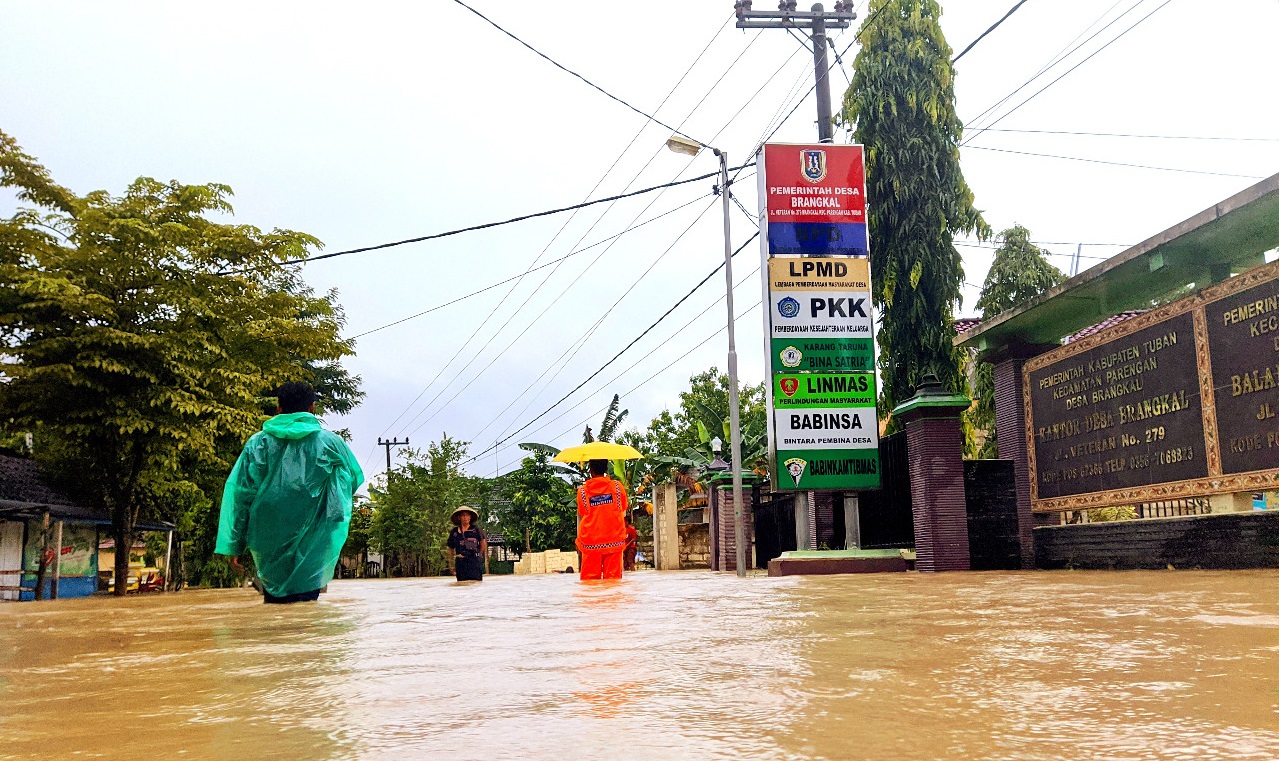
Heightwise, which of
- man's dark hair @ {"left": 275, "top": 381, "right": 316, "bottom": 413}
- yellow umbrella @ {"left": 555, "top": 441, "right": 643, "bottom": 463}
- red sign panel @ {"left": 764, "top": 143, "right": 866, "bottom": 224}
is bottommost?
man's dark hair @ {"left": 275, "top": 381, "right": 316, "bottom": 413}

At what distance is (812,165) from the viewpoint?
47.4ft

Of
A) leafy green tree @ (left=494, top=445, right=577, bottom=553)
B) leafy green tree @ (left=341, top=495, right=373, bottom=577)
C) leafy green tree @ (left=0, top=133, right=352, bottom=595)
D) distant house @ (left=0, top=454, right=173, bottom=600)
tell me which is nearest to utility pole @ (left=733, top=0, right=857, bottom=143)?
leafy green tree @ (left=0, top=133, right=352, bottom=595)

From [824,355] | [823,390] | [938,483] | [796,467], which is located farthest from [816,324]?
[938,483]

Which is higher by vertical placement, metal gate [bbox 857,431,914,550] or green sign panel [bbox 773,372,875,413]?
green sign panel [bbox 773,372,875,413]

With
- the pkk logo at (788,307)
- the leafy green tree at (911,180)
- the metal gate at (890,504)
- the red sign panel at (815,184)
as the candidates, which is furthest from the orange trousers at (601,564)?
the leafy green tree at (911,180)

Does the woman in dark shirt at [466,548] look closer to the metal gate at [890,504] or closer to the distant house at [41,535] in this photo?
the metal gate at [890,504]

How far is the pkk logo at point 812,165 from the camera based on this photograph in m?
14.4

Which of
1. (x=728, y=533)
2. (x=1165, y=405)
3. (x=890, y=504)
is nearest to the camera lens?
(x=1165, y=405)

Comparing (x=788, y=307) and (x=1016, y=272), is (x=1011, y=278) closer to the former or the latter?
(x=1016, y=272)

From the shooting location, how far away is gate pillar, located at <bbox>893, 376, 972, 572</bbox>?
1248 centimetres

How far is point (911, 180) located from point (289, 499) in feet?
53.1

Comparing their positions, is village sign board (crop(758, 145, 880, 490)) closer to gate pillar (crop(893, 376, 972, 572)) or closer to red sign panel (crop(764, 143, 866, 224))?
red sign panel (crop(764, 143, 866, 224))

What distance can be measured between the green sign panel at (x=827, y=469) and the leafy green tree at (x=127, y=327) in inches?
390

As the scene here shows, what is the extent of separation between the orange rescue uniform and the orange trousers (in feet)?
0.04
